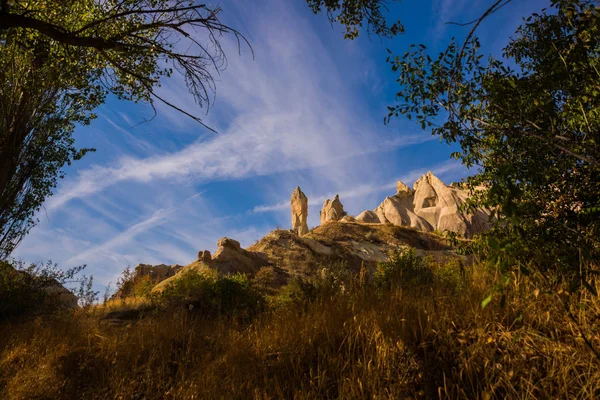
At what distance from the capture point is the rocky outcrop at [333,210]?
225 ft

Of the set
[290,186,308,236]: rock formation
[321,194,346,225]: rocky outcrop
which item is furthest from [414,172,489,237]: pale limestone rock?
[290,186,308,236]: rock formation

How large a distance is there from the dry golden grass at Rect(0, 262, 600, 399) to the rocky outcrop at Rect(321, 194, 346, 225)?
62.1m

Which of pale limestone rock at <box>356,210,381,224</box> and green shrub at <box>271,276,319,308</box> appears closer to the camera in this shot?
green shrub at <box>271,276,319,308</box>

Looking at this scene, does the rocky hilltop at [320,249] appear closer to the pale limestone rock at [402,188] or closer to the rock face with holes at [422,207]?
the rock face with holes at [422,207]

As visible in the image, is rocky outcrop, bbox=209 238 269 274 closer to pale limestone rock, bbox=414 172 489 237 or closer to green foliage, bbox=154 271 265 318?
green foliage, bbox=154 271 265 318

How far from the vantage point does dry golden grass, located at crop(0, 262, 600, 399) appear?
11.0 ft

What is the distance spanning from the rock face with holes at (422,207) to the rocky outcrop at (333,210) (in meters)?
5.39

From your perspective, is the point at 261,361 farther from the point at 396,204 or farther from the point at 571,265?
the point at 396,204

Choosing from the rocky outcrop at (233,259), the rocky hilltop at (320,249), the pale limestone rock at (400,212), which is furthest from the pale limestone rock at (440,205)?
the rocky outcrop at (233,259)

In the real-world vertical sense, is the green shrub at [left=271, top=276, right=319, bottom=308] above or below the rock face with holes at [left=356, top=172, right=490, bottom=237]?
below

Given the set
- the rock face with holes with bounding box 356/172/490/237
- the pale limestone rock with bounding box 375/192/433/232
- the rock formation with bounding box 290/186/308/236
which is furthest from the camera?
the rock formation with bounding box 290/186/308/236

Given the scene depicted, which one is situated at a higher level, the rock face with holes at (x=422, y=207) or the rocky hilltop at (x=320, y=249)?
the rock face with holes at (x=422, y=207)

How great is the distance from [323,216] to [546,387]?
234 feet

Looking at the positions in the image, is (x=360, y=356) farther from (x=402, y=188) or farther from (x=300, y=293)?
(x=402, y=188)
